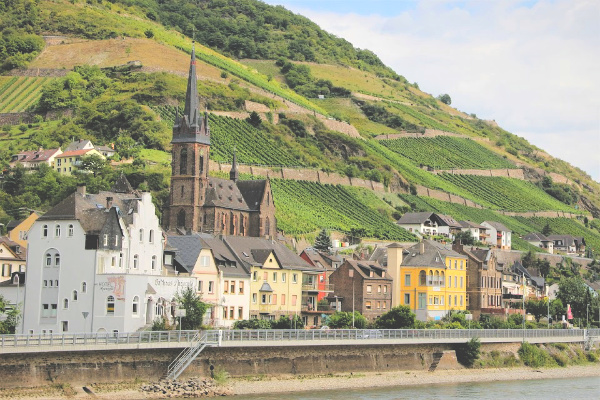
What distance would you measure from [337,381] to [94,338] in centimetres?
1630

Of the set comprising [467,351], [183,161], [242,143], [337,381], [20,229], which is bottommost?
[337,381]

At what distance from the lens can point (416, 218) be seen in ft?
486

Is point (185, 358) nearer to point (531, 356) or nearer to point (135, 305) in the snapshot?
point (135, 305)

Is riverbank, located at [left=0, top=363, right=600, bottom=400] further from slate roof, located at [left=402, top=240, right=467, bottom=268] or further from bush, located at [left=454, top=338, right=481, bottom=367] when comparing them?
slate roof, located at [left=402, top=240, right=467, bottom=268]

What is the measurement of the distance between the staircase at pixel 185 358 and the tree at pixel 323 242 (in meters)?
55.8

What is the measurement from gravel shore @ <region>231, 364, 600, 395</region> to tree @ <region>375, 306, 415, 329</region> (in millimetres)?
5816

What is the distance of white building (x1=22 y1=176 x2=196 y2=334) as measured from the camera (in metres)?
62.8

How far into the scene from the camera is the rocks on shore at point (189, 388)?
54.3 meters

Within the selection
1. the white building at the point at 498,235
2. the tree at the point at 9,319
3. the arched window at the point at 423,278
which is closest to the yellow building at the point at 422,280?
the arched window at the point at 423,278

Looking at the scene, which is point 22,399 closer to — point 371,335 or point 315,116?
point 371,335

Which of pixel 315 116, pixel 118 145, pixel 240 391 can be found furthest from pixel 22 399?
pixel 315 116

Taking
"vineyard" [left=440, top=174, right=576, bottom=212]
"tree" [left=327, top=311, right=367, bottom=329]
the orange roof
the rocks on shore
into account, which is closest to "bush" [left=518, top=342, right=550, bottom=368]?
"tree" [left=327, top=311, right=367, bottom=329]

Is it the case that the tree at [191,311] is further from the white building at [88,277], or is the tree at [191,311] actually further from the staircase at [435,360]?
the staircase at [435,360]

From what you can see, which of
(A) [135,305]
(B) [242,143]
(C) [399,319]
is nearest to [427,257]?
(C) [399,319]
